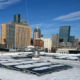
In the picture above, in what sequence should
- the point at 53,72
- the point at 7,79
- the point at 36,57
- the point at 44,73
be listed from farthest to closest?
the point at 36,57 → the point at 53,72 → the point at 44,73 → the point at 7,79

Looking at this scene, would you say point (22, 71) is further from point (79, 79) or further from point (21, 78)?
point (79, 79)

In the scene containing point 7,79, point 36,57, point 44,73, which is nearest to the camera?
point 7,79

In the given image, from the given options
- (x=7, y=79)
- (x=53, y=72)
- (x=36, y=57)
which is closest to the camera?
(x=7, y=79)

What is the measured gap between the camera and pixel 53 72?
2242cm

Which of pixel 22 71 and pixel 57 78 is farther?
pixel 22 71

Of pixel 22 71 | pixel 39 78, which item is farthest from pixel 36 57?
pixel 39 78

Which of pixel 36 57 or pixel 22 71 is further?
pixel 36 57

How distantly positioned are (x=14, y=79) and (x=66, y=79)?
27.3ft

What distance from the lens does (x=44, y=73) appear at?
20938mm

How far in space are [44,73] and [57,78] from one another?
286 centimetres

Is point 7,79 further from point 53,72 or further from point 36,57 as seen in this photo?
point 36,57

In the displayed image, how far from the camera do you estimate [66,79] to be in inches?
730

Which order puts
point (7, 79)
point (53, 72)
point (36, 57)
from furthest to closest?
point (36, 57), point (53, 72), point (7, 79)

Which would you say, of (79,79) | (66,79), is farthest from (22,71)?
(79,79)
